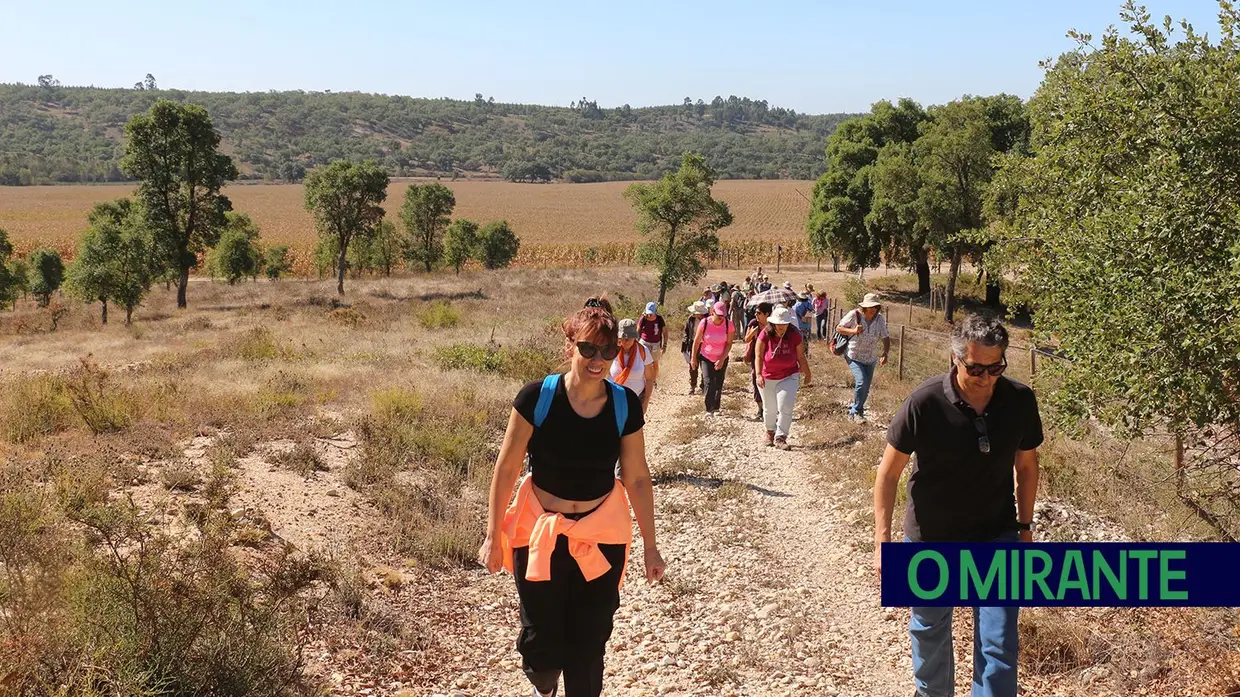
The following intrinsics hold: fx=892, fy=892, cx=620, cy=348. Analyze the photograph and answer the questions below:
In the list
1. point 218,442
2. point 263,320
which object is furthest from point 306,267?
point 218,442

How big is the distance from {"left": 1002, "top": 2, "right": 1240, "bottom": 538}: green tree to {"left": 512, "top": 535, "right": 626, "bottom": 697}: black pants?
3340 mm

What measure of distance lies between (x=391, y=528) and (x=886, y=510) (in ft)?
15.2

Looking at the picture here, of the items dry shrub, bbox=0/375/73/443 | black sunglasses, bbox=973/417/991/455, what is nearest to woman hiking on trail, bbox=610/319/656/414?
black sunglasses, bbox=973/417/991/455

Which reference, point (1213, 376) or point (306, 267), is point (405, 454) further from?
point (306, 267)

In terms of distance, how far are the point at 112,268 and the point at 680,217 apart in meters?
20.4

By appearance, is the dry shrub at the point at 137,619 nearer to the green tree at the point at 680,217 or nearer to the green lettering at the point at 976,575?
the green lettering at the point at 976,575

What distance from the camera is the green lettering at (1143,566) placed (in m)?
2.29

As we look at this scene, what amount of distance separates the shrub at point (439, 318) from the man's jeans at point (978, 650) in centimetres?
2141

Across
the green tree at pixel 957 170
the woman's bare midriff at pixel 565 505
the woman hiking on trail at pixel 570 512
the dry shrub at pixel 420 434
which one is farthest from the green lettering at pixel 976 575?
the green tree at pixel 957 170

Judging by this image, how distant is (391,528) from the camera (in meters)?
7.29

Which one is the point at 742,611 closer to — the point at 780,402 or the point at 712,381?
the point at 780,402

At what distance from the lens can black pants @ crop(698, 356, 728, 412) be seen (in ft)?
38.0

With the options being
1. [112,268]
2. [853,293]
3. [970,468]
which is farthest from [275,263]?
[970,468]

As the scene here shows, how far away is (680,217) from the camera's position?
1181 inches
